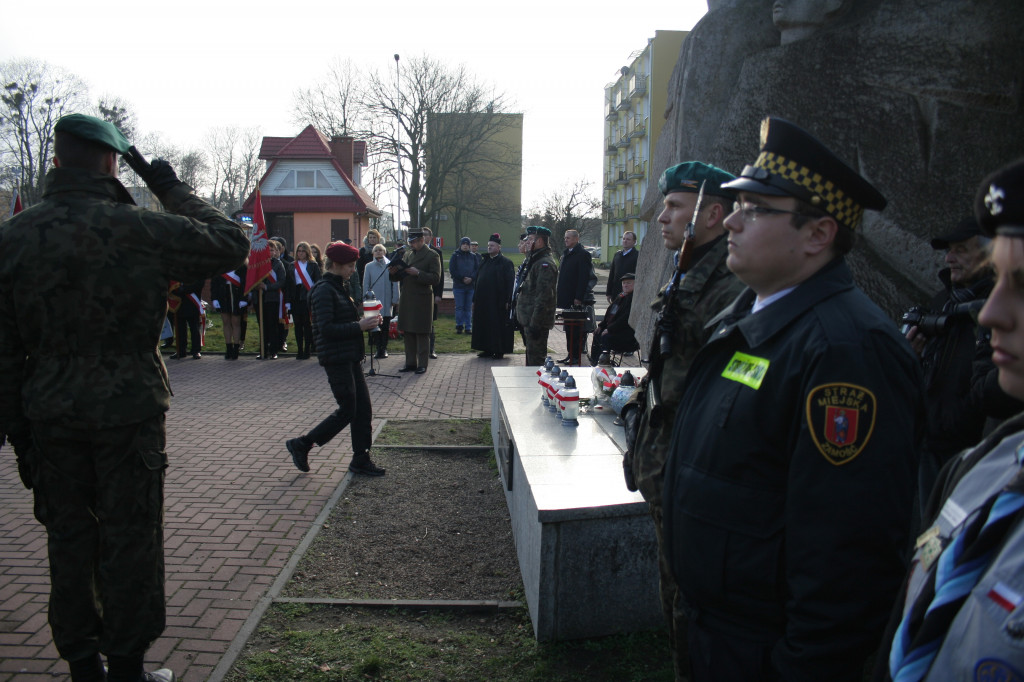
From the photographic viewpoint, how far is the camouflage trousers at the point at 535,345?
9.76 metres

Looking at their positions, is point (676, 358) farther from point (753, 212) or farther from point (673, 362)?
point (753, 212)

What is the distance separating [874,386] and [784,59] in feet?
15.1

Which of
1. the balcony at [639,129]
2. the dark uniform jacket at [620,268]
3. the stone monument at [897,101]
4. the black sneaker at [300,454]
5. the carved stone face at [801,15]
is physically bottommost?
the black sneaker at [300,454]

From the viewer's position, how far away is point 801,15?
5.47 meters

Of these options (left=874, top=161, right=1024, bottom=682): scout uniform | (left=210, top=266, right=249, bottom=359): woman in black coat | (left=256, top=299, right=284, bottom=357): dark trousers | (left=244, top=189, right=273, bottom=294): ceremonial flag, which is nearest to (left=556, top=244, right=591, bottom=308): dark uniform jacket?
(left=244, top=189, right=273, bottom=294): ceremonial flag

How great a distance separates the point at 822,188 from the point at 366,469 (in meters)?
5.10

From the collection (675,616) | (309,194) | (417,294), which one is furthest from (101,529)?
(309,194)

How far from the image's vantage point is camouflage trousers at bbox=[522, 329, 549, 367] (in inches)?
384

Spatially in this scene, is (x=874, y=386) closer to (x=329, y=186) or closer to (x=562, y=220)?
(x=329, y=186)

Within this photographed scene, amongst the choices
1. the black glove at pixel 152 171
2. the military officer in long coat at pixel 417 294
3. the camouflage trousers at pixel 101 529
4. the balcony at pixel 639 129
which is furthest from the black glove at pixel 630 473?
the balcony at pixel 639 129

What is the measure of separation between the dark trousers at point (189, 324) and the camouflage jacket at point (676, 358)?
1162 centimetres

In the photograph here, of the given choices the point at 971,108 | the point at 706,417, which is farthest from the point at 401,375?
the point at 706,417

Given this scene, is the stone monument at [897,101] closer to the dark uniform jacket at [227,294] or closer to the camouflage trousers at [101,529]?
the camouflage trousers at [101,529]

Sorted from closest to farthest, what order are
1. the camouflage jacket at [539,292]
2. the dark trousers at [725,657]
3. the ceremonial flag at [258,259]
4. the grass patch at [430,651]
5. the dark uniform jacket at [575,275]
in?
the dark trousers at [725,657] → the grass patch at [430,651] → the camouflage jacket at [539,292] → the dark uniform jacket at [575,275] → the ceremonial flag at [258,259]
